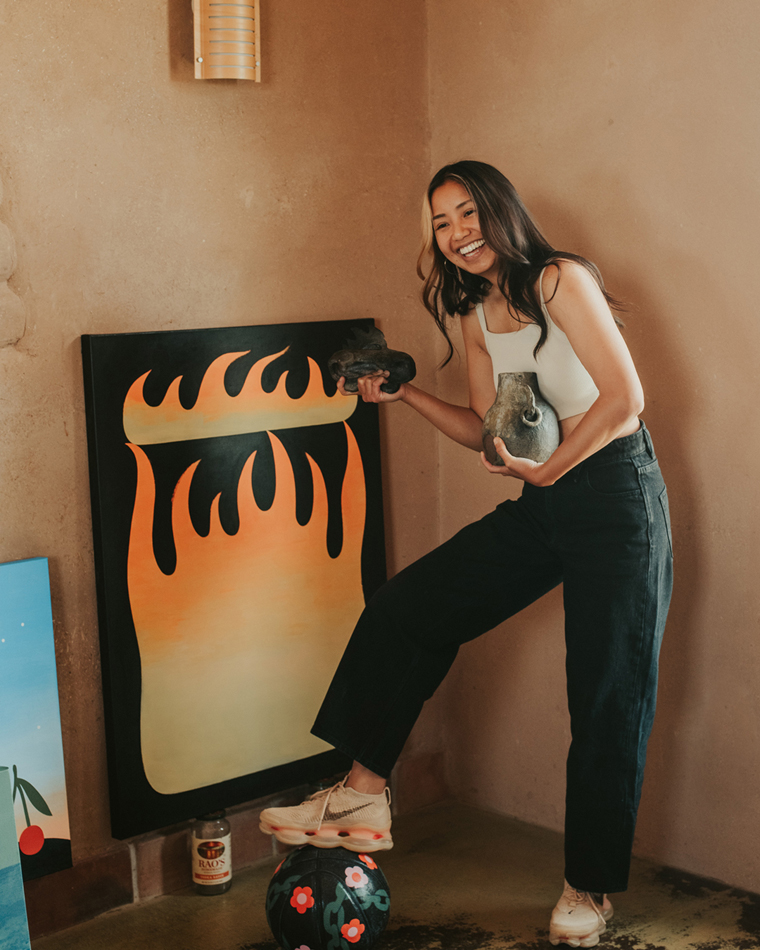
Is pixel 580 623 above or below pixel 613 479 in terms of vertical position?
below

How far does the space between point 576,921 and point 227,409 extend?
143cm

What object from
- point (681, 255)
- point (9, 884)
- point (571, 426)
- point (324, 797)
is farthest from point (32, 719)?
point (681, 255)

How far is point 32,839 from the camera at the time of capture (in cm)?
220

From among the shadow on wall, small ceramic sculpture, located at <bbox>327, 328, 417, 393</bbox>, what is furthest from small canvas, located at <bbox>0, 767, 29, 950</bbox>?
the shadow on wall

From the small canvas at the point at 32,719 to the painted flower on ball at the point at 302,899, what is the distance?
558 mm

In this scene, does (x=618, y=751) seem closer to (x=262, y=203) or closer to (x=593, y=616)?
(x=593, y=616)

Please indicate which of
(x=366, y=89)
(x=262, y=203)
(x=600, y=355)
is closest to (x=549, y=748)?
(x=600, y=355)

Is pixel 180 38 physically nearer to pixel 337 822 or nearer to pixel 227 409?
pixel 227 409

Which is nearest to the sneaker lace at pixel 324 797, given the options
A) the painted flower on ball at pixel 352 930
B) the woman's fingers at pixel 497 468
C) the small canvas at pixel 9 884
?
the painted flower on ball at pixel 352 930

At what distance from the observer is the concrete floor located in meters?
2.24

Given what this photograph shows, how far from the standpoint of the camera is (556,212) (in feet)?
8.68

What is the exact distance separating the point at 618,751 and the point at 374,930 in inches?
25.0

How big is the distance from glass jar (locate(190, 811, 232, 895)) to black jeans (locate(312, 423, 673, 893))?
379mm

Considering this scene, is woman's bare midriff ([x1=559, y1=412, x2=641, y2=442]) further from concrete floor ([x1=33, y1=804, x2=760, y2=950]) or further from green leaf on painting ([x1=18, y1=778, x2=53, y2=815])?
green leaf on painting ([x1=18, y1=778, x2=53, y2=815])
